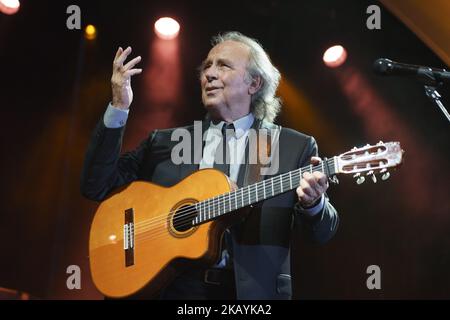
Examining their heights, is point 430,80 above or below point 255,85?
below

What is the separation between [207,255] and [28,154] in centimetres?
219

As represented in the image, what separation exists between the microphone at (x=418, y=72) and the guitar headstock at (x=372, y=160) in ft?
1.15

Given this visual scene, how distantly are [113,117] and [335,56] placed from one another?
2.03 m

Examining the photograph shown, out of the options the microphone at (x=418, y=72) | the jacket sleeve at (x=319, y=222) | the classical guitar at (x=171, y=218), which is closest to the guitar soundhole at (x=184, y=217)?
the classical guitar at (x=171, y=218)

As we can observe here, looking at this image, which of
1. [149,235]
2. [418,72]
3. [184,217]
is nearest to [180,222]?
[184,217]

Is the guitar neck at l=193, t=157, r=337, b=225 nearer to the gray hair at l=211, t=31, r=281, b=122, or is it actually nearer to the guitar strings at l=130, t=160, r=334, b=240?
the guitar strings at l=130, t=160, r=334, b=240

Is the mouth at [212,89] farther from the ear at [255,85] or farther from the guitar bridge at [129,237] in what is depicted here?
the guitar bridge at [129,237]

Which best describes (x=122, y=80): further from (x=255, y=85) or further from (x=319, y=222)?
(x=319, y=222)

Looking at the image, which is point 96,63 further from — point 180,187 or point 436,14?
point 436,14

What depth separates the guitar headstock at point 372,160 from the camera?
82.3 inches

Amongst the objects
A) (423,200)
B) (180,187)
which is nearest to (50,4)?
(180,187)

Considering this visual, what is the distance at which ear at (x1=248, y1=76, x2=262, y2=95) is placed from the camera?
3000 mm

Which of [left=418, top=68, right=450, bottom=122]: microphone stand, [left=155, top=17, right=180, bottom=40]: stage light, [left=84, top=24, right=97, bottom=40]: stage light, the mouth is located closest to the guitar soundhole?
the mouth

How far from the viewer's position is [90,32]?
158 inches
